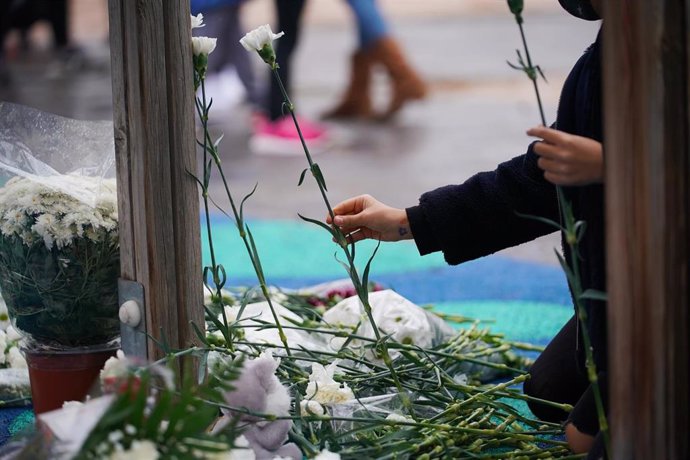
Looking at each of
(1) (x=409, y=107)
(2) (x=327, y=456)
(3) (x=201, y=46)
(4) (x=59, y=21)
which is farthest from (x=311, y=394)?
(4) (x=59, y=21)

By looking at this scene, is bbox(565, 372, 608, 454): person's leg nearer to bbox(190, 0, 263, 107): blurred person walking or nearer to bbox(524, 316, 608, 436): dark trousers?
bbox(524, 316, 608, 436): dark trousers

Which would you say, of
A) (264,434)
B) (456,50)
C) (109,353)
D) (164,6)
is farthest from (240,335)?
(456,50)

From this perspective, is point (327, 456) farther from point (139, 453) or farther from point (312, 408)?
point (139, 453)

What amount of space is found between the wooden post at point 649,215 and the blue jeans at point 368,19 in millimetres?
4615

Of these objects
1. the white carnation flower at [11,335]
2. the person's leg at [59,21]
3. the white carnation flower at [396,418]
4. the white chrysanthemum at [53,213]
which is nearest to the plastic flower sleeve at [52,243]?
the white chrysanthemum at [53,213]

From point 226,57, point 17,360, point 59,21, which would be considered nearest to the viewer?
point 17,360

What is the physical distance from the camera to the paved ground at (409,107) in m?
4.88

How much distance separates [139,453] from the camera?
51.1 inches

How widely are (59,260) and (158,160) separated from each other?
0.28m

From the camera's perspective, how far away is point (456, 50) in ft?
29.3

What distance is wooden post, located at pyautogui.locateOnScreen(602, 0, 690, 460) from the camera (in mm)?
1316

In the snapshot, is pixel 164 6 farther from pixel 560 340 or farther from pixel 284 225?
pixel 284 225

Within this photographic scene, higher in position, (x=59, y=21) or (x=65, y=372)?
Result: (x=59, y=21)

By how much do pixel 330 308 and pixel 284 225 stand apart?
5.26 feet
